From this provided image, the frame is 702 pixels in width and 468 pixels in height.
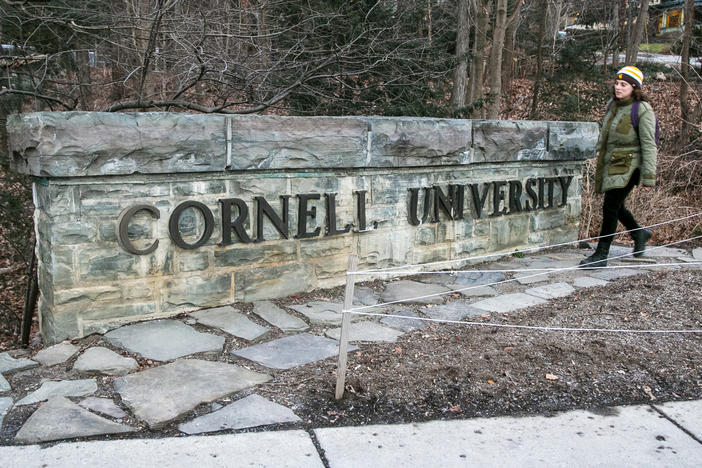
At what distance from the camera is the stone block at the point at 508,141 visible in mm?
6121

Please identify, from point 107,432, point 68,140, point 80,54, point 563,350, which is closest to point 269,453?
point 107,432

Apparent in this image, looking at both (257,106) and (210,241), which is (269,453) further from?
(257,106)

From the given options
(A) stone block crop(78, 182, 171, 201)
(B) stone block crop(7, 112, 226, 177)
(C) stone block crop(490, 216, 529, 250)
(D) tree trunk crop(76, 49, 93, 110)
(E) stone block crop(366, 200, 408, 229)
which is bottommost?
(C) stone block crop(490, 216, 529, 250)

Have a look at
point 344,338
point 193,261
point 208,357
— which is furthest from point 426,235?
point 344,338

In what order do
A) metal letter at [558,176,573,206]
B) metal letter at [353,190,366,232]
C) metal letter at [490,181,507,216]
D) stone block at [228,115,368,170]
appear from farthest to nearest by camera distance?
metal letter at [558,176,573,206] < metal letter at [490,181,507,216] < metal letter at [353,190,366,232] < stone block at [228,115,368,170]

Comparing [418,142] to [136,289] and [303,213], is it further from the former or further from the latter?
[136,289]

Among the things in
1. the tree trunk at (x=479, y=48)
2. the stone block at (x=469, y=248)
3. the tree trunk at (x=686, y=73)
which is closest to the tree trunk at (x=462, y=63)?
the tree trunk at (x=479, y=48)

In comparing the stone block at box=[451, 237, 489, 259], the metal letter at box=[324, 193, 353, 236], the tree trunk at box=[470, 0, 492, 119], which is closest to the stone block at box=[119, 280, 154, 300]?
the metal letter at box=[324, 193, 353, 236]

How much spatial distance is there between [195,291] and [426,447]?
233 centimetres

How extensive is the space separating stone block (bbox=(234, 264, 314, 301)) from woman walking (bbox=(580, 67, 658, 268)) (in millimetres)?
2774

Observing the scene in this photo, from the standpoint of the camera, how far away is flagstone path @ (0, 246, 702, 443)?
10.1ft

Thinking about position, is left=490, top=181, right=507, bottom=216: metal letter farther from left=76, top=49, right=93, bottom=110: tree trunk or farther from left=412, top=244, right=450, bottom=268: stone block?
left=76, top=49, right=93, bottom=110: tree trunk

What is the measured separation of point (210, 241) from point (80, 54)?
586 centimetres

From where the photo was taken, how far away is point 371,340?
4160mm
